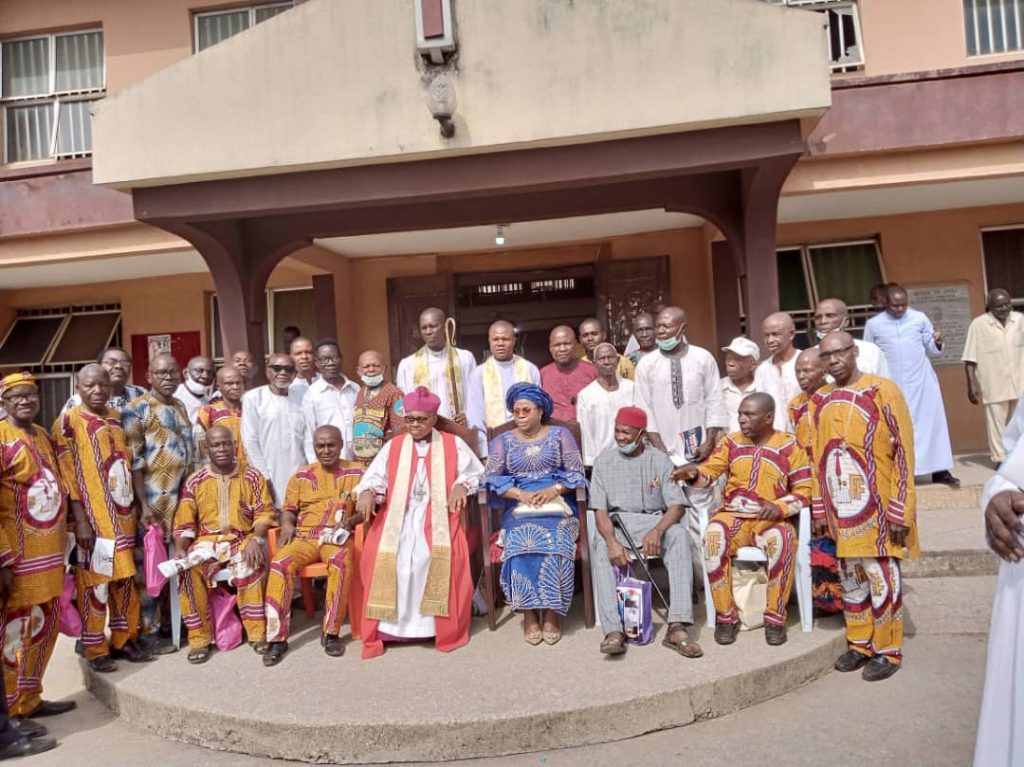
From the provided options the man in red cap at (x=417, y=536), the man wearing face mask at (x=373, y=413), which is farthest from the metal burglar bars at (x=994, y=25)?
the man in red cap at (x=417, y=536)

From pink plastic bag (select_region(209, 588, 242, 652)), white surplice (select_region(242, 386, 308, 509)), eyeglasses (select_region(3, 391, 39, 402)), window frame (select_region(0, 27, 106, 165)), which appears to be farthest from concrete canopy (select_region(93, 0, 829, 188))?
window frame (select_region(0, 27, 106, 165))

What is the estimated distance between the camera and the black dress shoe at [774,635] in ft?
13.3

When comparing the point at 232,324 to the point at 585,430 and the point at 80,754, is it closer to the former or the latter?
the point at 585,430

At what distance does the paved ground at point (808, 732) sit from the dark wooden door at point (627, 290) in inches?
197

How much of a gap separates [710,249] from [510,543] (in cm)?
517

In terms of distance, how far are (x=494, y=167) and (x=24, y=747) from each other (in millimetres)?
4461

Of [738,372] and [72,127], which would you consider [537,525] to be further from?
[72,127]

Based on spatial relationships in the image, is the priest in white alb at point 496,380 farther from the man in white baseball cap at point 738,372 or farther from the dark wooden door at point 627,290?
A: the dark wooden door at point 627,290

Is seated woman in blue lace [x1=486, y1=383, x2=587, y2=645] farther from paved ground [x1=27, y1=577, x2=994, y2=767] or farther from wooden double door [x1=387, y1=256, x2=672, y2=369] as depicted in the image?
wooden double door [x1=387, y1=256, x2=672, y2=369]

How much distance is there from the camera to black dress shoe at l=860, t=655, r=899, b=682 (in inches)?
152

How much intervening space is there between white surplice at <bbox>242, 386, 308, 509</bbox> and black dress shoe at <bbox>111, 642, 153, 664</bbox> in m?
1.22

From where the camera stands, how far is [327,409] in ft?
18.7

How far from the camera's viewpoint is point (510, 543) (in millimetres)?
4434

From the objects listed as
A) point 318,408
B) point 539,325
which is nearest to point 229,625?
point 318,408
